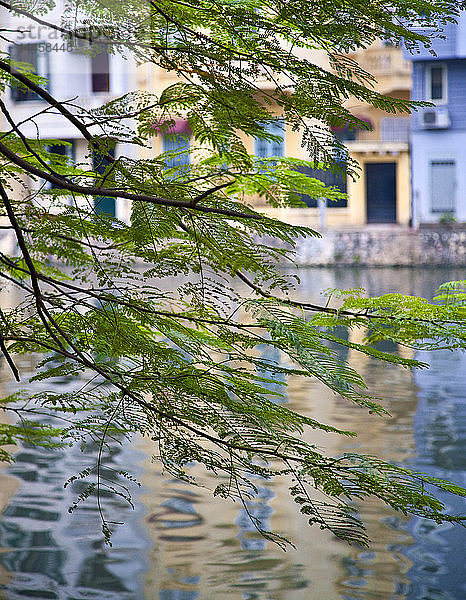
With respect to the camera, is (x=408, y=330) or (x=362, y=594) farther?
(x=362, y=594)

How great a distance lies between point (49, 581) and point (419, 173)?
18449 mm

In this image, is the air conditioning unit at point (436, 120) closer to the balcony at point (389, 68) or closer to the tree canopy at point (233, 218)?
the balcony at point (389, 68)

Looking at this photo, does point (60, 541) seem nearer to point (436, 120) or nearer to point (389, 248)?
point (389, 248)

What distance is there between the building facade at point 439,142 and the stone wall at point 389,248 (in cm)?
121

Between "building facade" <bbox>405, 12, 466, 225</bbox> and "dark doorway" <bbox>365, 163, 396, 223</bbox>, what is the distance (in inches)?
68.5

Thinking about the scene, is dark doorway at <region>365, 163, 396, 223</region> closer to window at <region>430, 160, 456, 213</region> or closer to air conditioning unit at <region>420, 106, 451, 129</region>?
window at <region>430, 160, 456, 213</region>

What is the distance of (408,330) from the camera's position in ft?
7.13

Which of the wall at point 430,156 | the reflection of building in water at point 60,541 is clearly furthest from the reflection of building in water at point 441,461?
the wall at point 430,156

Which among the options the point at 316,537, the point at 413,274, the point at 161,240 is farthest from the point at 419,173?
the point at 161,240

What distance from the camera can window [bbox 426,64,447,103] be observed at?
20.3m

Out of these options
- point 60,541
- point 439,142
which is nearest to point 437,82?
point 439,142

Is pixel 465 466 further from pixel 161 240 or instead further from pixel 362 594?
pixel 161 240

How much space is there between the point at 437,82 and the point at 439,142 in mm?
1482

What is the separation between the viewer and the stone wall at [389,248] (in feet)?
61.3
